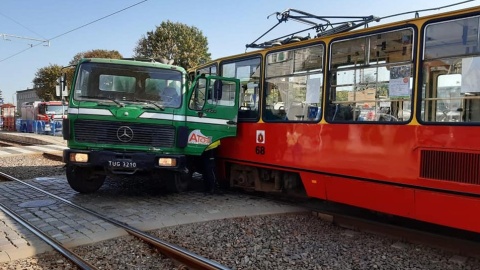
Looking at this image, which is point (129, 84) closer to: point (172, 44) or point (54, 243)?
point (54, 243)

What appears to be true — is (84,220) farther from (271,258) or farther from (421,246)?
(421,246)

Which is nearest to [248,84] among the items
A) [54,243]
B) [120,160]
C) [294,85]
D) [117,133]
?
[294,85]

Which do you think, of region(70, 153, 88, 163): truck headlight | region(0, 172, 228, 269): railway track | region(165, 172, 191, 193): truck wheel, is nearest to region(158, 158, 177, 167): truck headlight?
region(165, 172, 191, 193): truck wheel

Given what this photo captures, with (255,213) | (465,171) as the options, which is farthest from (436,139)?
(255,213)

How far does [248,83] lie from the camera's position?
7.96 meters

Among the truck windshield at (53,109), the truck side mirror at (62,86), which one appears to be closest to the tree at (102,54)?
the truck windshield at (53,109)

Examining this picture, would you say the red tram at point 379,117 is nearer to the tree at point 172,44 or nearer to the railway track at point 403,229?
the railway track at point 403,229

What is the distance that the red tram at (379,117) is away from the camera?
15.7 ft

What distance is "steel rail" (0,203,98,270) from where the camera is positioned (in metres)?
4.37

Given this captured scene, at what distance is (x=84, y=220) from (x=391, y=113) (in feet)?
15.1

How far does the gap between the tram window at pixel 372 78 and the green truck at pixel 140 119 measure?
7.96ft

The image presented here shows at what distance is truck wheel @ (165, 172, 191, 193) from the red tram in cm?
152

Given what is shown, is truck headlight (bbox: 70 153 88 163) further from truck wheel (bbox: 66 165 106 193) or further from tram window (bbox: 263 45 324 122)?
tram window (bbox: 263 45 324 122)

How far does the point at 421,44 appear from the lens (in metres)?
5.16
